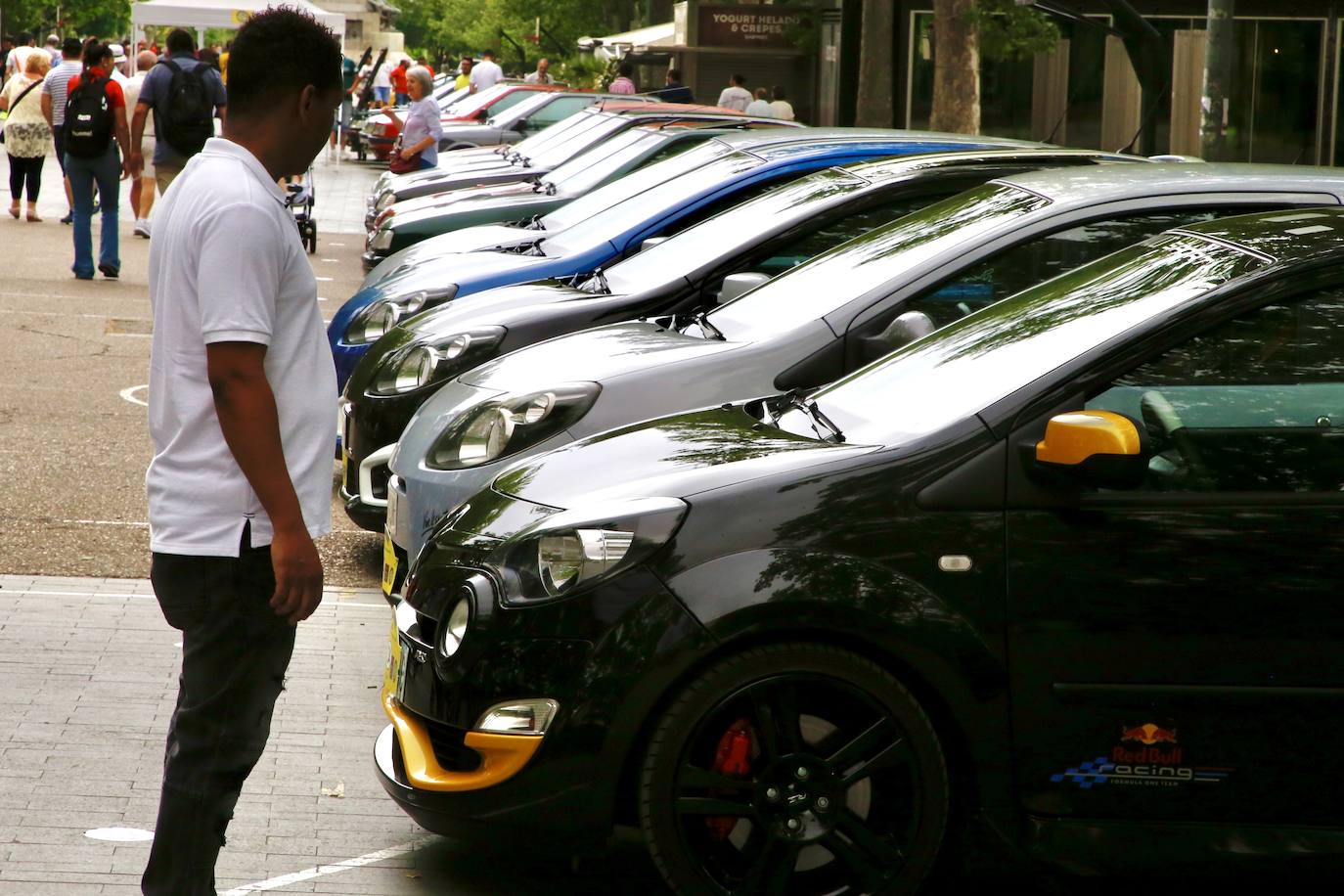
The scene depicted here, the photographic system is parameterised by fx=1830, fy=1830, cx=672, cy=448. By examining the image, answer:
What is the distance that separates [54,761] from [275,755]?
573 millimetres

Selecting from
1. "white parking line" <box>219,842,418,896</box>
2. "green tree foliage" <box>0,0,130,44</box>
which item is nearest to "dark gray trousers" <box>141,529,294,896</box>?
"white parking line" <box>219,842,418,896</box>

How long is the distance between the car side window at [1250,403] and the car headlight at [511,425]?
79.6 inches

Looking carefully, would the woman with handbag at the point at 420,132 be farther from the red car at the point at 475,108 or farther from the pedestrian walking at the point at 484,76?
the pedestrian walking at the point at 484,76

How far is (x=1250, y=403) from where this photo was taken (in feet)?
13.0

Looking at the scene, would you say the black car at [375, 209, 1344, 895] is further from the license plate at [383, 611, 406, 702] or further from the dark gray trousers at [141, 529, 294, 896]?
the dark gray trousers at [141, 529, 294, 896]

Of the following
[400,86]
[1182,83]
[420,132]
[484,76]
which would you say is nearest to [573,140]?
[420,132]

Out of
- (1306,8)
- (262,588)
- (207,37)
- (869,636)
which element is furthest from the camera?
(207,37)

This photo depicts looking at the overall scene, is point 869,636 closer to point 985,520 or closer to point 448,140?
point 985,520

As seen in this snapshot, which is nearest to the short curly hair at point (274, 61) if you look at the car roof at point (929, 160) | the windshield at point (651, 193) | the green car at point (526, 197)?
the car roof at point (929, 160)

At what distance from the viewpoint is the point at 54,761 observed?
15.9 feet

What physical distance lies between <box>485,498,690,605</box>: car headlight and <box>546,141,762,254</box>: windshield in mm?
4784

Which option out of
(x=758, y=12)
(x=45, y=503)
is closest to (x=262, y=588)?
(x=45, y=503)

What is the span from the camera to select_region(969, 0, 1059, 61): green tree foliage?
23891 millimetres

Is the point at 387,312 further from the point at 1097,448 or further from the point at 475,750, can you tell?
the point at 1097,448
